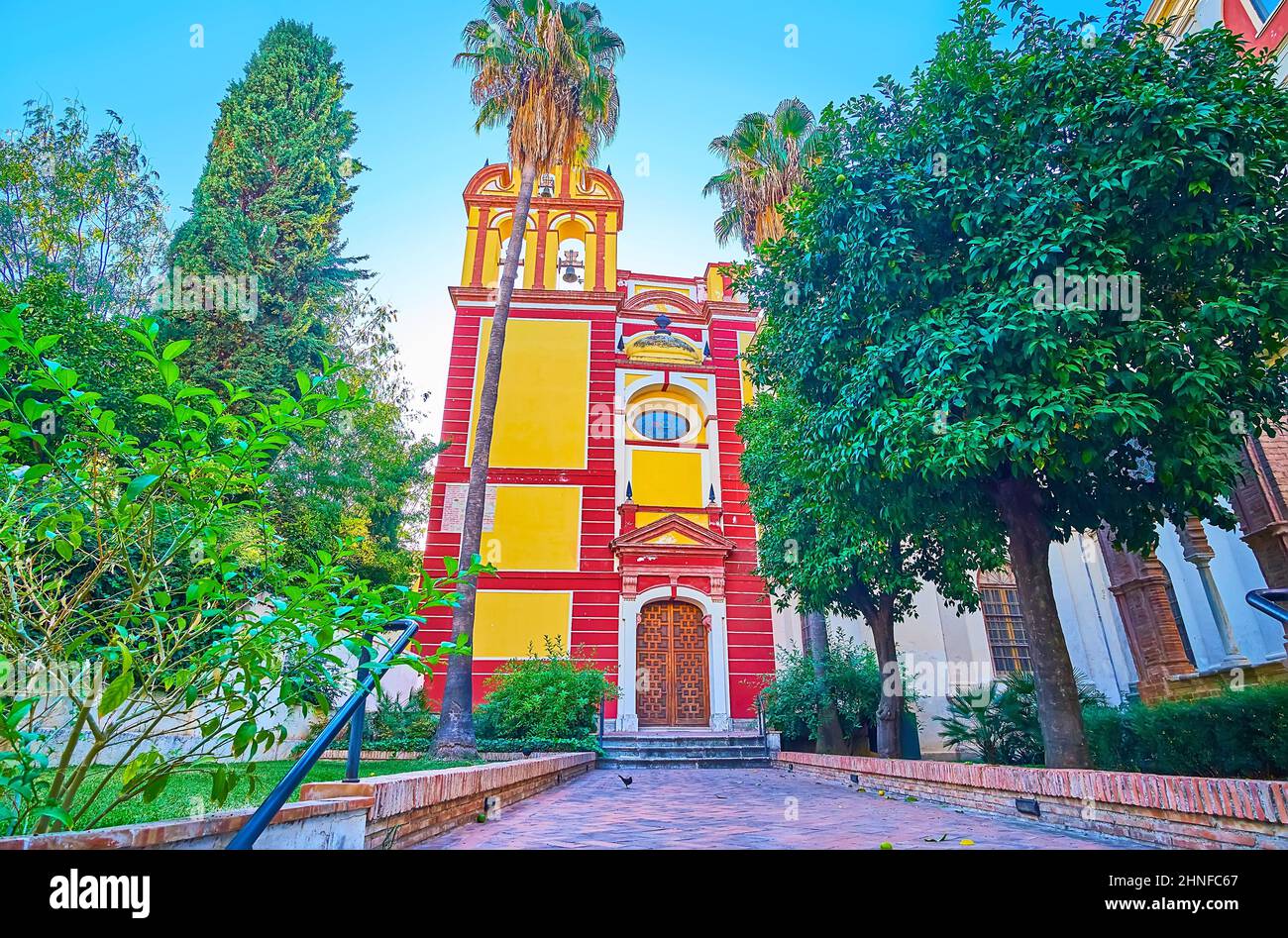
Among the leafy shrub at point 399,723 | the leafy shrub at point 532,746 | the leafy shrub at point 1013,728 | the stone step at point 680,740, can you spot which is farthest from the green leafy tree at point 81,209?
the leafy shrub at point 1013,728

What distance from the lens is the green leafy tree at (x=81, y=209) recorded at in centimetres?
1571

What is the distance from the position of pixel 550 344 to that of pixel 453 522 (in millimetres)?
6666

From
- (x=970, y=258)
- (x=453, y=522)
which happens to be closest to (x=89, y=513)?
(x=970, y=258)

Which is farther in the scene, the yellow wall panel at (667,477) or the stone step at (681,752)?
the yellow wall panel at (667,477)

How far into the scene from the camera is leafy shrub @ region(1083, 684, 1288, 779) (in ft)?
17.8

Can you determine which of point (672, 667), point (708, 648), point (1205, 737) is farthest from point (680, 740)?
point (1205, 737)

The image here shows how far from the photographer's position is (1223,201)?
5.75 metres

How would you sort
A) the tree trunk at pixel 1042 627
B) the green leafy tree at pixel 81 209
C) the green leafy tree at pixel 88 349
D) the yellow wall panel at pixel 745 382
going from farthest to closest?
the yellow wall panel at pixel 745 382, the green leafy tree at pixel 81 209, the green leafy tree at pixel 88 349, the tree trunk at pixel 1042 627

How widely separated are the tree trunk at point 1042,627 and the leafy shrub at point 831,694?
5607mm

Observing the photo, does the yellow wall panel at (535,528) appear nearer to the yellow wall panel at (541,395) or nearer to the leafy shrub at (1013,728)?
the yellow wall panel at (541,395)

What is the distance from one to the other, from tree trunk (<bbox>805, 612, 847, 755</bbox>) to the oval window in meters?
9.06

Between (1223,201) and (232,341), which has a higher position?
(232,341)

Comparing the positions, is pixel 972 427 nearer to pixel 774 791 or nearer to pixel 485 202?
pixel 774 791
